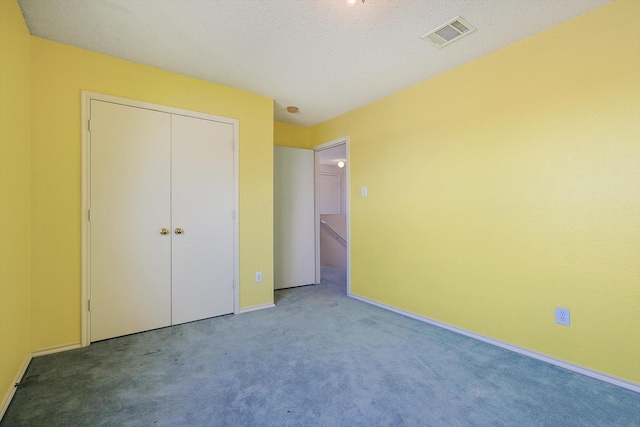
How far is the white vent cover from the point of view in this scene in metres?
1.98

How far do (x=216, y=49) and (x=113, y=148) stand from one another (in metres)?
1.23

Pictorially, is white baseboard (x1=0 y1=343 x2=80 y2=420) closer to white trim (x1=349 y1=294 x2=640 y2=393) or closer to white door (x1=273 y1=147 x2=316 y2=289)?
white door (x1=273 y1=147 x2=316 y2=289)

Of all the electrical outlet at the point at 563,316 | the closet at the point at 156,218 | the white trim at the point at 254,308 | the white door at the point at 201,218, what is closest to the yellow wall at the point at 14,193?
the closet at the point at 156,218

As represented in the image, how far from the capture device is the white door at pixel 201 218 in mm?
2725

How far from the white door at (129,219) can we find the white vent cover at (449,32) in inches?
95.1

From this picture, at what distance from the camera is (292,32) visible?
2.08 m

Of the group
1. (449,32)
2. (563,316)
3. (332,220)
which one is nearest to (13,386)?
(563,316)

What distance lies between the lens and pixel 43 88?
2.16 m

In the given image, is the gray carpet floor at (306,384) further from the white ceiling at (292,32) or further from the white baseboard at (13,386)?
the white ceiling at (292,32)

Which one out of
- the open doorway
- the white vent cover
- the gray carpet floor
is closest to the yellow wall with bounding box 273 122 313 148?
the open doorway

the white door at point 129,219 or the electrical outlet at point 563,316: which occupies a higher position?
the white door at point 129,219

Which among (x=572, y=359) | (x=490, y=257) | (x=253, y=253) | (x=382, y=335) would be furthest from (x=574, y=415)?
(x=253, y=253)

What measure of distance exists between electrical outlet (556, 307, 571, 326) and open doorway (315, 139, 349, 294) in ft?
7.30

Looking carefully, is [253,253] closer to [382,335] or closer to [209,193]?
[209,193]
